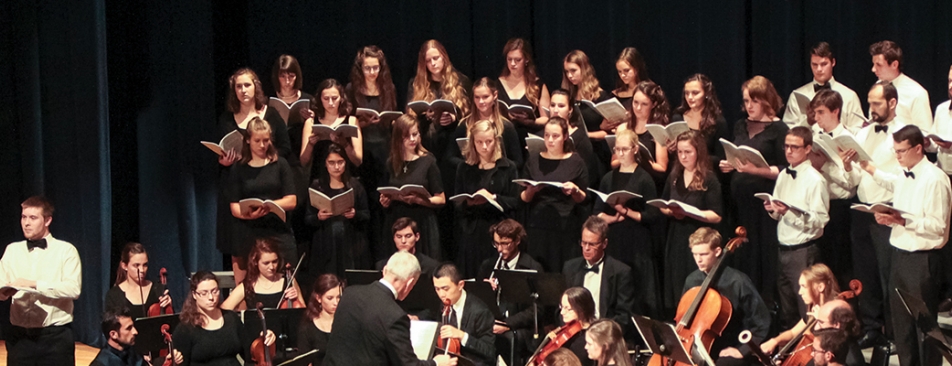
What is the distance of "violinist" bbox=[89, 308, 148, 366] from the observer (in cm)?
614

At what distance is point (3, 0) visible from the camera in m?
8.38

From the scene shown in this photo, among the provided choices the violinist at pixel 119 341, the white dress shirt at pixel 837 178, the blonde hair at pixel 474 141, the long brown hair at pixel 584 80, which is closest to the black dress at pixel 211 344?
the violinist at pixel 119 341

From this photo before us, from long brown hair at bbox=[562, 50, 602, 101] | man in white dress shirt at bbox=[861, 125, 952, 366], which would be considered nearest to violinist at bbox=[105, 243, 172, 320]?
long brown hair at bbox=[562, 50, 602, 101]

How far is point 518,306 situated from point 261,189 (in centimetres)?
166

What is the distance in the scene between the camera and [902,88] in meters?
6.57

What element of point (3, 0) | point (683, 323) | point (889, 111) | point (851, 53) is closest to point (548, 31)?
point (851, 53)

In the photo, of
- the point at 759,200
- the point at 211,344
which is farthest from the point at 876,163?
the point at 211,344

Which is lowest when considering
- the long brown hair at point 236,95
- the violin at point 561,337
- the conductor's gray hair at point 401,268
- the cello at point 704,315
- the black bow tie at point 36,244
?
the violin at point 561,337

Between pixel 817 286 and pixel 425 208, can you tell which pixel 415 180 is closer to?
pixel 425 208

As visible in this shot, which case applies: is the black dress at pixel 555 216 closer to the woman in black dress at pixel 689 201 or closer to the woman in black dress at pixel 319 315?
the woman in black dress at pixel 689 201

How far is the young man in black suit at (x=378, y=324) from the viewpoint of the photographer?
185 inches

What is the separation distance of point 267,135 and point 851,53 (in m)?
3.63

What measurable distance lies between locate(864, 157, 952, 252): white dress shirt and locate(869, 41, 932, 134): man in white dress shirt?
60cm

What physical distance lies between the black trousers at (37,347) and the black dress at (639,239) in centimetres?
294
